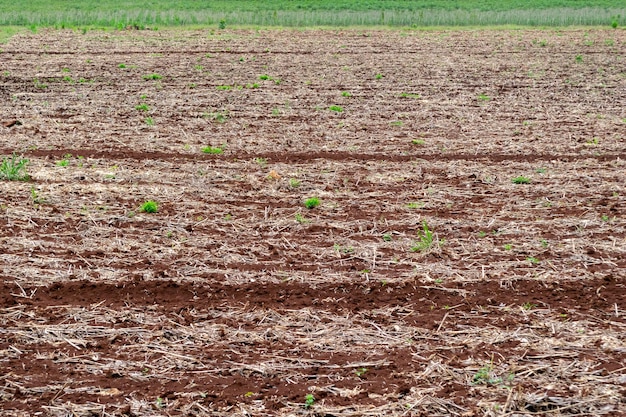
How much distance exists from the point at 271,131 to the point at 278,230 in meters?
5.07

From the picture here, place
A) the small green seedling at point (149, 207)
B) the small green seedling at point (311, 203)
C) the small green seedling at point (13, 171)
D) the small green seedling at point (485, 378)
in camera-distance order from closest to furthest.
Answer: the small green seedling at point (485, 378)
the small green seedling at point (149, 207)
the small green seedling at point (311, 203)
the small green seedling at point (13, 171)

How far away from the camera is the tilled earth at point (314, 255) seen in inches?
214

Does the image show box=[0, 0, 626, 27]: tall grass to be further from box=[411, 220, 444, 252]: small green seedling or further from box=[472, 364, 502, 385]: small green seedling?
box=[472, 364, 502, 385]: small green seedling

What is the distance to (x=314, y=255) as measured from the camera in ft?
25.0

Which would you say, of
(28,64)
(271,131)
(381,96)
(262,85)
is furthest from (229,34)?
(271,131)

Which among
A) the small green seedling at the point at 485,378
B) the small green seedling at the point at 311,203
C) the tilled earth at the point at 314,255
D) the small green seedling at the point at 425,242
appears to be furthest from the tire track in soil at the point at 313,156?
the small green seedling at the point at 485,378

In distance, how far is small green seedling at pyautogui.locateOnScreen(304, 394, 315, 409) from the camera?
204 inches

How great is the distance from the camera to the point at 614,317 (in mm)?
6355

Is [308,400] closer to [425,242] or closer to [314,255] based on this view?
[314,255]

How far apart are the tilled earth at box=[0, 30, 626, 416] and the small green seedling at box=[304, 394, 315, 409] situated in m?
0.01

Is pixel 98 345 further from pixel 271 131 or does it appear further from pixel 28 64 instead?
pixel 28 64

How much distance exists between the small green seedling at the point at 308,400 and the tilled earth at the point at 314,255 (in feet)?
0.05

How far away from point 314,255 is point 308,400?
8.35ft

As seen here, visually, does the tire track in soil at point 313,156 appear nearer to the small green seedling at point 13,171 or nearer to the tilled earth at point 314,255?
the tilled earth at point 314,255
